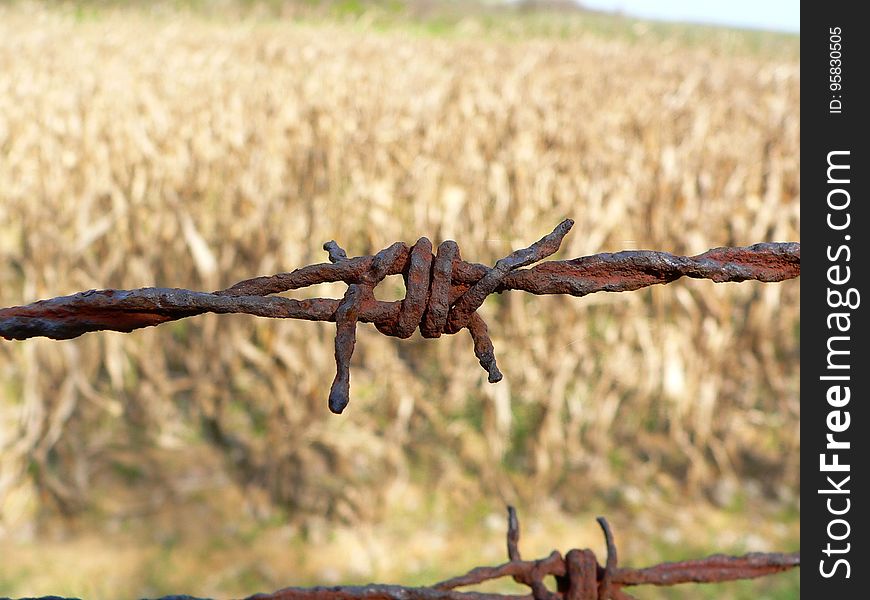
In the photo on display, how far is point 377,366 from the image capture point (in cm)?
353

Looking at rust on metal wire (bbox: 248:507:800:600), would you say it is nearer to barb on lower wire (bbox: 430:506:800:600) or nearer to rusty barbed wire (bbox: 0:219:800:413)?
barb on lower wire (bbox: 430:506:800:600)

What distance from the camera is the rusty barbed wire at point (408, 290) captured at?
79 cm

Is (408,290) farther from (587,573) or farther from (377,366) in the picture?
(377,366)

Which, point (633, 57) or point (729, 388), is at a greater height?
point (633, 57)

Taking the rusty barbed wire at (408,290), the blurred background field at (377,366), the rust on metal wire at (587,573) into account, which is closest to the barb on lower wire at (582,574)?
the rust on metal wire at (587,573)

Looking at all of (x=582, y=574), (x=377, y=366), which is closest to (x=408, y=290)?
(x=582, y=574)

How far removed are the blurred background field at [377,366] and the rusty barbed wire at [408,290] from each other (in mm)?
2567

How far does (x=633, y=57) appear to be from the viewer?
6488 millimetres

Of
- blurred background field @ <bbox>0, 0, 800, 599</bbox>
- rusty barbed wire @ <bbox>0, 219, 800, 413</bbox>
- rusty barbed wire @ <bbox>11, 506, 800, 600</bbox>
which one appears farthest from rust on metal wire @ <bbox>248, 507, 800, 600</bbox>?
blurred background field @ <bbox>0, 0, 800, 599</bbox>

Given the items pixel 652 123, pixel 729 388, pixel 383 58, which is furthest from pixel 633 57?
pixel 729 388

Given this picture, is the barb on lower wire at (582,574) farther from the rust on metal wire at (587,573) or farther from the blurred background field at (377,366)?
the blurred background field at (377,366)

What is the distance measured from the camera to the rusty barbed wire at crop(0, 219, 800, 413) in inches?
31.0

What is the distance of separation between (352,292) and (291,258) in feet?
8.65

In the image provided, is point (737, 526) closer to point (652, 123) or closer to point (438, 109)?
point (652, 123)
